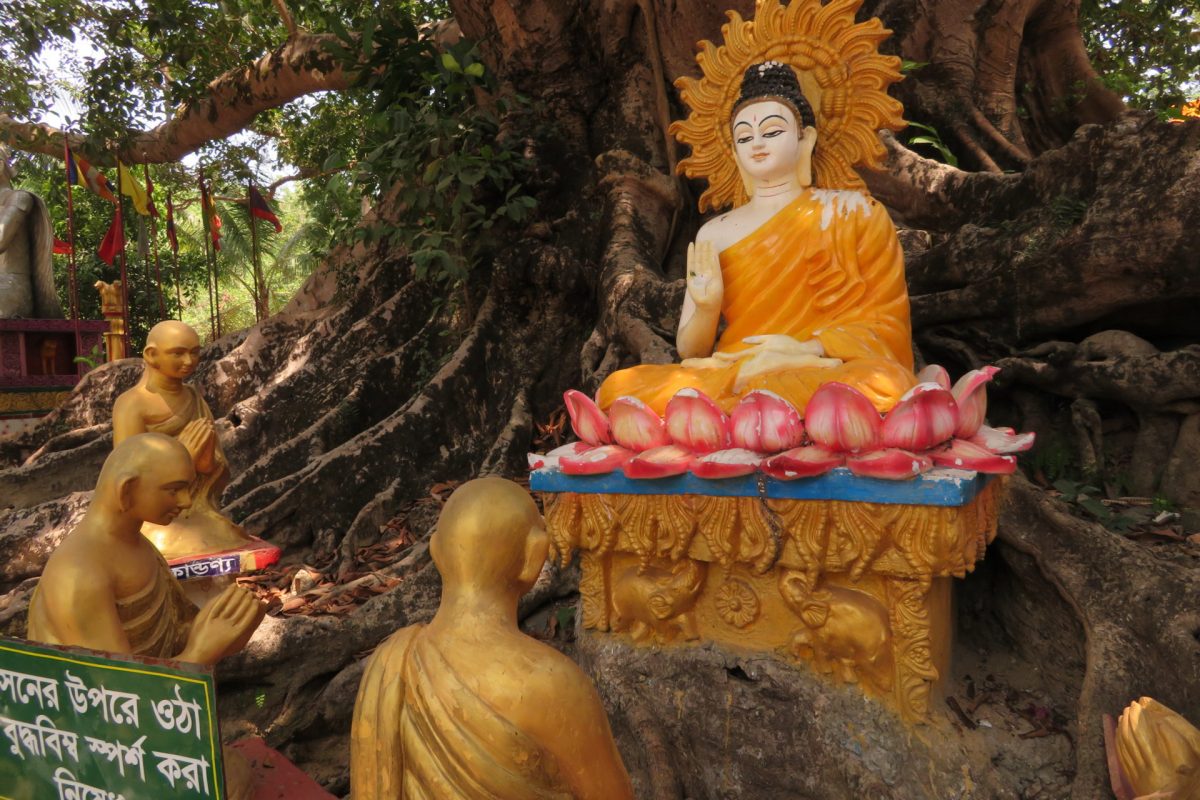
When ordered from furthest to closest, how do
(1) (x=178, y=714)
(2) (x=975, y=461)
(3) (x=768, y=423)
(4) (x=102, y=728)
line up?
1. (3) (x=768, y=423)
2. (2) (x=975, y=461)
3. (4) (x=102, y=728)
4. (1) (x=178, y=714)

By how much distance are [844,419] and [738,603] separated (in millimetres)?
859

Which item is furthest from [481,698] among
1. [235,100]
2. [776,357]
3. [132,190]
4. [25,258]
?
[25,258]

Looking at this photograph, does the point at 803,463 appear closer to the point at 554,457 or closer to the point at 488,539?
the point at 554,457

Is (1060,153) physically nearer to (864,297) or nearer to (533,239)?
(864,297)

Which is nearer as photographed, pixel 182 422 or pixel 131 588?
pixel 131 588

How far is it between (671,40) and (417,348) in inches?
118

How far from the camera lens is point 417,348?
671cm

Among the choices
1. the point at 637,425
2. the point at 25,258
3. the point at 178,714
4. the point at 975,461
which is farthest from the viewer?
the point at 25,258

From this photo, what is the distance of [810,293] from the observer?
144 inches

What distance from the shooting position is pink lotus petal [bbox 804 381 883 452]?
2664mm

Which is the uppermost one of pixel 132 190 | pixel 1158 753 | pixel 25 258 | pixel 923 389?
pixel 132 190

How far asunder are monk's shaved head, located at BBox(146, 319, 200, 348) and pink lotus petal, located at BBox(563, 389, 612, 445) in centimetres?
216

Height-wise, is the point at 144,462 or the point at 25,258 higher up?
the point at 25,258

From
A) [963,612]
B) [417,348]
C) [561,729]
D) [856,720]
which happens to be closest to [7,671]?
[561,729]
